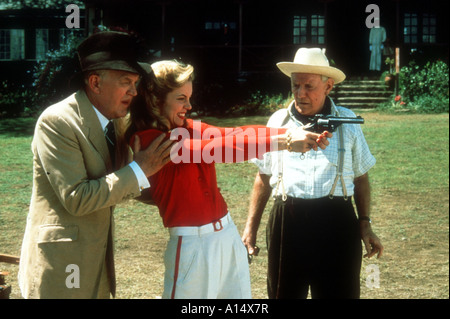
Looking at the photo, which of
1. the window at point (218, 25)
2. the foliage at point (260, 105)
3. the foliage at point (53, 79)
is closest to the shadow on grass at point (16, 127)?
the foliage at point (53, 79)

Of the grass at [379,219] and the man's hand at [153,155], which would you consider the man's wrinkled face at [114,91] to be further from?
the grass at [379,219]

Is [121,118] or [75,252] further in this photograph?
[121,118]

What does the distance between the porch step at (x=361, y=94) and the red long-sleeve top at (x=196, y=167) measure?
567 inches

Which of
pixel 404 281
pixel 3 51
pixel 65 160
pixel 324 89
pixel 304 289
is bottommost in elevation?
pixel 404 281

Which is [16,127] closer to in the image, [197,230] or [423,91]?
[197,230]

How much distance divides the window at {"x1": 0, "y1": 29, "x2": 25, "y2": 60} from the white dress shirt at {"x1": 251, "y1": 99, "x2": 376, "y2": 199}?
1789 centimetres

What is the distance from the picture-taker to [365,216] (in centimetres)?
382

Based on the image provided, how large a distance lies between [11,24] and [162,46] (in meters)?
5.36

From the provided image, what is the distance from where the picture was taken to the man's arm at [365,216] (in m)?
A: 3.74

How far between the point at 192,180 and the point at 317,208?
3.39 feet

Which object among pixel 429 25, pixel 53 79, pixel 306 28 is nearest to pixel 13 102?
Answer: pixel 53 79

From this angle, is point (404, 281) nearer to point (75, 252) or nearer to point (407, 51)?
point (75, 252)

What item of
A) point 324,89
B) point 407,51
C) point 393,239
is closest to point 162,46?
point 407,51

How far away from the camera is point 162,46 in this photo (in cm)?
2178
